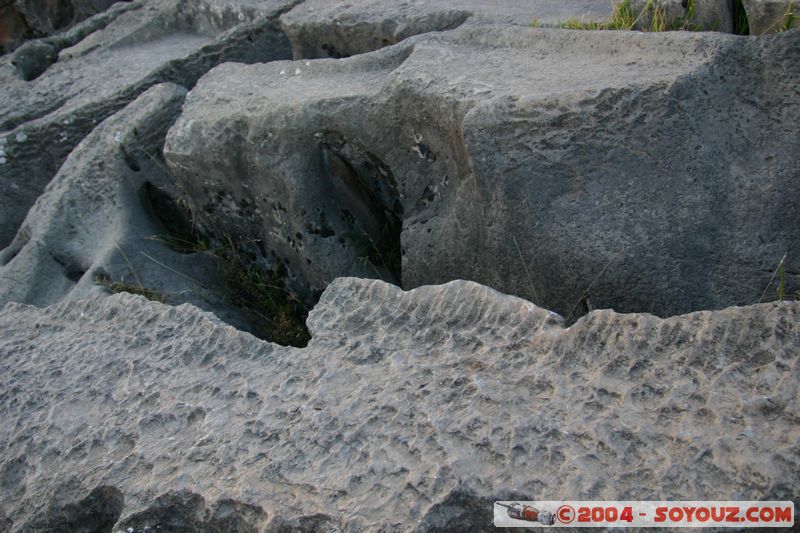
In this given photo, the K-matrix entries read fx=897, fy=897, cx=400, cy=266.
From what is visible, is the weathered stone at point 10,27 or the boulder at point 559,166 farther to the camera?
the weathered stone at point 10,27

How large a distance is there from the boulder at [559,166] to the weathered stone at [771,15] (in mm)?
174

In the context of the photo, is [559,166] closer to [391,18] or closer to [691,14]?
[691,14]

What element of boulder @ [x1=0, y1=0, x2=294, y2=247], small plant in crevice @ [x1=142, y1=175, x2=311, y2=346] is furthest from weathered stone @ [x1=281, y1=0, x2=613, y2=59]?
small plant in crevice @ [x1=142, y1=175, x2=311, y2=346]

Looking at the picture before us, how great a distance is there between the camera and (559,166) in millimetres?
1987

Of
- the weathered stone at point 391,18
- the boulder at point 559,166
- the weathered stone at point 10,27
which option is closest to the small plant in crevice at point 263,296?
the boulder at point 559,166

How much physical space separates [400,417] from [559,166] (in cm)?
71

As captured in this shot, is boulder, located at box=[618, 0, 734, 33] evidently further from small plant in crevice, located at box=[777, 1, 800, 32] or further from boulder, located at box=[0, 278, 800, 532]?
boulder, located at box=[0, 278, 800, 532]

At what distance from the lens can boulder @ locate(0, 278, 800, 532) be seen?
1.44 m

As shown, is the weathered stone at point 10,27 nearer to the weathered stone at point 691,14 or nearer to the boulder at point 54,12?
the boulder at point 54,12

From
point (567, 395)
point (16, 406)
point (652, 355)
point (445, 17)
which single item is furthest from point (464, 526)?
point (445, 17)

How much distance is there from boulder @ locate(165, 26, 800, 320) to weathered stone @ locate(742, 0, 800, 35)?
174 mm

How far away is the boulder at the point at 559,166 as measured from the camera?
1.93 m

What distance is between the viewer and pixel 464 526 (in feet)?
4.77

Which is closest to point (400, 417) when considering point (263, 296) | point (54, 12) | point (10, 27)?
point (263, 296)
